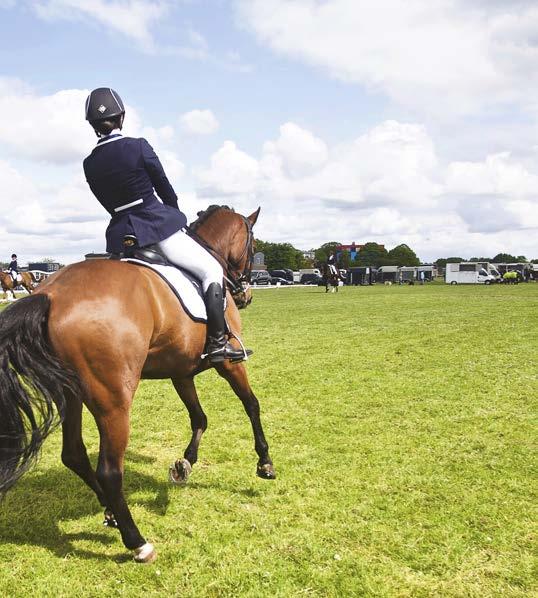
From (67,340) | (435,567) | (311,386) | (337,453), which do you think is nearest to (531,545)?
(435,567)

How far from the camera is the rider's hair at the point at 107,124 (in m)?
4.65

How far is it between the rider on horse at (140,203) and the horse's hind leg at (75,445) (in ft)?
4.35

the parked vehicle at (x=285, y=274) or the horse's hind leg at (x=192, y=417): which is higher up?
the parked vehicle at (x=285, y=274)

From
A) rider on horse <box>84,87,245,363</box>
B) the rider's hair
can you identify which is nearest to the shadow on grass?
rider on horse <box>84,87,245,363</box>

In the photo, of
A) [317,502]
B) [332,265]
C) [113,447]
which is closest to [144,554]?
[113,447]

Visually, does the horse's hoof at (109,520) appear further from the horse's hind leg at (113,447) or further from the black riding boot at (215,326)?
the black riding boot at (215,326)

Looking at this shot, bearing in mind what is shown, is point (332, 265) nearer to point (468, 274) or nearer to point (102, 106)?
point (468, 274)

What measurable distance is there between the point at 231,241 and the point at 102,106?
6.95 ft

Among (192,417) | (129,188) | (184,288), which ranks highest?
(129,188)

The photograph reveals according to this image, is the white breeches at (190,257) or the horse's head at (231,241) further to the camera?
the horse's head at (231,241)

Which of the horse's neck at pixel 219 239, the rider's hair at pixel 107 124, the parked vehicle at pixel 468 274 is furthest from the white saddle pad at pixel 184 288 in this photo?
the parked vehicle at pixel 468 274

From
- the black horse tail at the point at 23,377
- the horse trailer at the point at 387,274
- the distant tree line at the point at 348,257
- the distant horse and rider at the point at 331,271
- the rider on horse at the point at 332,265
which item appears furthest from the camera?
the distant tree line at the point at 348,257

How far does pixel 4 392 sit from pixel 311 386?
6739 millimetres

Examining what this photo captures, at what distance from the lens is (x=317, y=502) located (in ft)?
16.4
